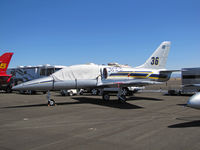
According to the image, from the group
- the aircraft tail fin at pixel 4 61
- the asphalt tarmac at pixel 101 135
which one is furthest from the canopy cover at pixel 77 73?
the aircraft tail fin at pixel 4 61

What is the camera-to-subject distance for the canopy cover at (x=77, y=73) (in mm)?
15727

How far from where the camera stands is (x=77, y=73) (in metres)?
16.4

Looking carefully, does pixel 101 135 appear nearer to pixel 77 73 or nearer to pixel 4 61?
pixel 77 73

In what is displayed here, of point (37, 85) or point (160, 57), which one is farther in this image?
point (160, 57)

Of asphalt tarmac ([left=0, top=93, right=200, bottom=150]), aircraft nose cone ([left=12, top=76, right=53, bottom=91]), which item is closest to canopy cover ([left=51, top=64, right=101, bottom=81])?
aircraft nose cone ([left=12, top=76, right=53, bottom=91])

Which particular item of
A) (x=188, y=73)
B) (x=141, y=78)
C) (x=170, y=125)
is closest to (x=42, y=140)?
(x=170, y=125)

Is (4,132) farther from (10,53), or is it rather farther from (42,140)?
(10,53)

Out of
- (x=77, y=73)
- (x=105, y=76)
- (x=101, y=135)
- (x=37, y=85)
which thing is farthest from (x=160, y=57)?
(x=101, y=135)

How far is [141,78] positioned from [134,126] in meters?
11.2

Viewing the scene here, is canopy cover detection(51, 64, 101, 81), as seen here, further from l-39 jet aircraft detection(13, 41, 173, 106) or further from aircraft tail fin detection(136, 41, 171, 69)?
aircraft tail fin detection(136, 41, 171, 69)

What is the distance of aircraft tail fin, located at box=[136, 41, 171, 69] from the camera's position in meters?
20.4

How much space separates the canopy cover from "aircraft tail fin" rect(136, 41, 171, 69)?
5.98 meters

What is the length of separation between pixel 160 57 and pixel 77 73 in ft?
31.8

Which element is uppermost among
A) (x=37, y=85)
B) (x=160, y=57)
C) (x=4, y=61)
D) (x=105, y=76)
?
(x=4, y=61)
